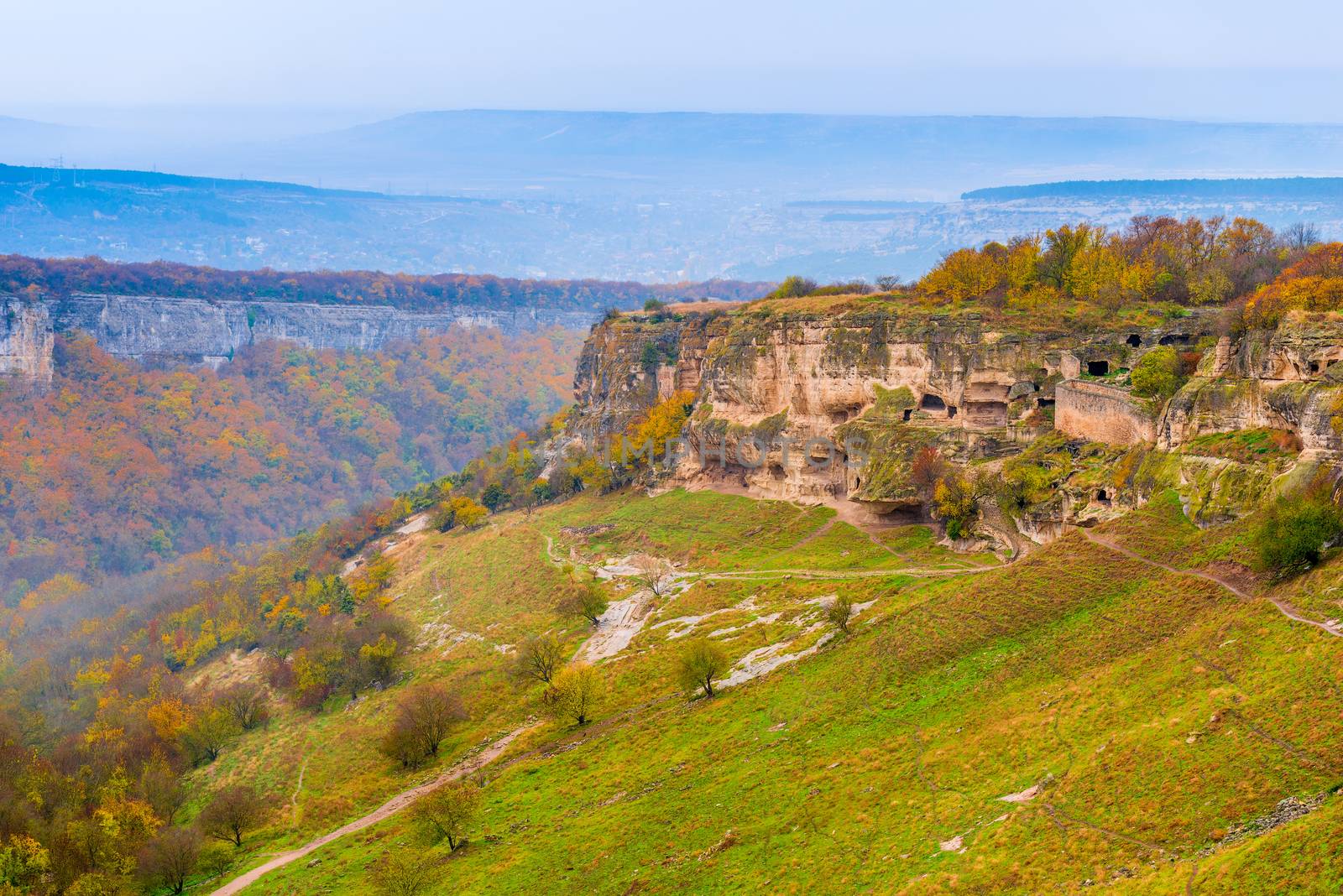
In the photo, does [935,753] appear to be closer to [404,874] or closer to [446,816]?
[446,816]

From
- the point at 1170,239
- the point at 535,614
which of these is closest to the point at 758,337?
the point at 535,614

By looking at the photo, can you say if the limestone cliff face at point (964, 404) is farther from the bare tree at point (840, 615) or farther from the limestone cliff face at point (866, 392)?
the bare tree at point (840, 615)

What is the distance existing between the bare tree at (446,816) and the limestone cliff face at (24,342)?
400ft

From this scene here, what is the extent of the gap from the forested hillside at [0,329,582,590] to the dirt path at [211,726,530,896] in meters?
79.3

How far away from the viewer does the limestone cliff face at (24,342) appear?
444 ft

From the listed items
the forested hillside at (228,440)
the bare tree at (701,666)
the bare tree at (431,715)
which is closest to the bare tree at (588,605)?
the bare tree at (431,715)

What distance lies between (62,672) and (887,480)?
55.7 metres

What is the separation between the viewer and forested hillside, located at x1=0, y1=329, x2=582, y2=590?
396 feet

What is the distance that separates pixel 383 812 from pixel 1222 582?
30983mm

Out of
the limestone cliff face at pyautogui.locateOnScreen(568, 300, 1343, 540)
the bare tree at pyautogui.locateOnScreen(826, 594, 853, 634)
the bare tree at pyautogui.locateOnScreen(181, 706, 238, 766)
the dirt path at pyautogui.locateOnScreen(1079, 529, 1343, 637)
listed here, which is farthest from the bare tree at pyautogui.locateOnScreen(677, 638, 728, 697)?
the bare tree at pyautogui.locateOnScreen(181, 706, 238, 766)

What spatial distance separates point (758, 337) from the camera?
7112cm

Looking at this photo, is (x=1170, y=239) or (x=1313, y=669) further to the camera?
(x=1170, y=239)

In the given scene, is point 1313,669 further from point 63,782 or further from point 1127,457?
point 63,782

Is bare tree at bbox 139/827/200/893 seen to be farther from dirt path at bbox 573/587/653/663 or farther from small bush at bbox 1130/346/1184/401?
small bush at bbox 1130/346/1184/401
